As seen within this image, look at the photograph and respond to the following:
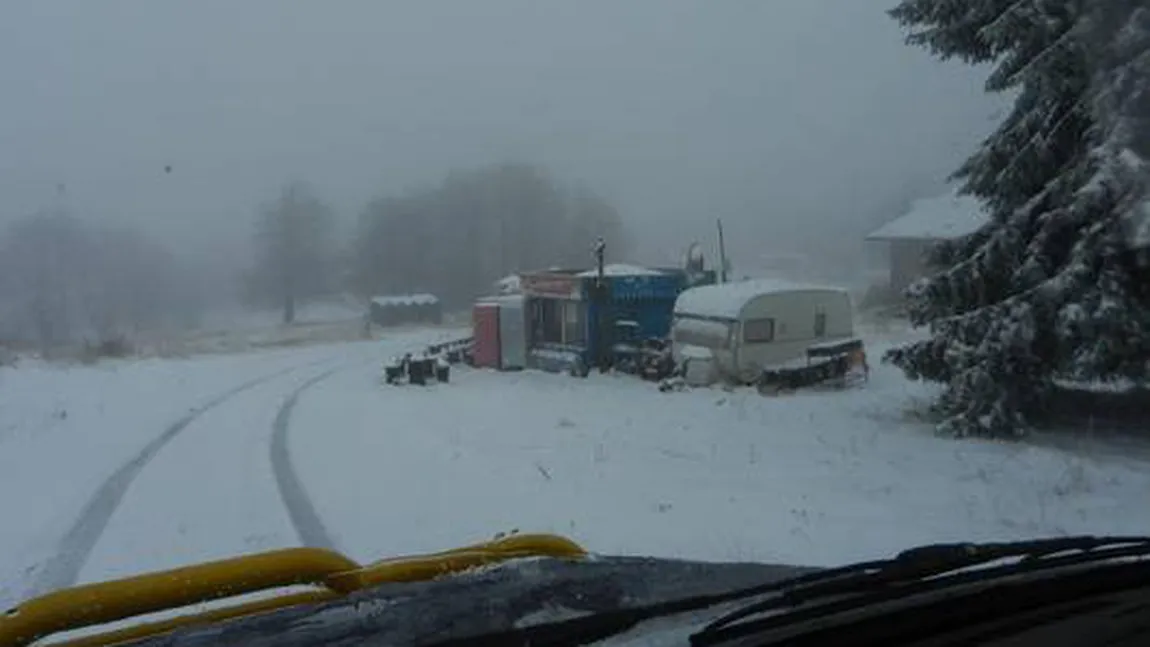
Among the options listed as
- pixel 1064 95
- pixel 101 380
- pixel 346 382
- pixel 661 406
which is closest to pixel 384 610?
pixel 1064 95

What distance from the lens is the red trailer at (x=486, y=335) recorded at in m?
38.7

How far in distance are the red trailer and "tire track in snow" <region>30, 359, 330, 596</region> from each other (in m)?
18.3

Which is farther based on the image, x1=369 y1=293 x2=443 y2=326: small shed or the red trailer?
x1=369 y1=293 x2=443 y2=326: small shed

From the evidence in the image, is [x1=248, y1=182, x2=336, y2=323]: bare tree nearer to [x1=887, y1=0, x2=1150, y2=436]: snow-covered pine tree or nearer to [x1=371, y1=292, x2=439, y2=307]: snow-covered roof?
[x1=371, y1=292, x2=439, y2=307]: snow-covered roof

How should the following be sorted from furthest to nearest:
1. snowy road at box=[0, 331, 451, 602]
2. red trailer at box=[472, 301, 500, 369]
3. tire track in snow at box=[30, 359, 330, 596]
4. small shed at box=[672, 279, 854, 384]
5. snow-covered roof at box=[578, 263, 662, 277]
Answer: red trailer at box=[472, 301, 500, 369], snow-covered roof at box=[578, 263, 662, 277], small shed at box=[672, 279, 854, 384], snowy road at box=[0, 331, 451, 602], tire track in snow at box=[30, 359, 330, 596]

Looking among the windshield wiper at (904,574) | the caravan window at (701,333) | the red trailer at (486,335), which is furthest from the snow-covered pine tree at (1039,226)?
the red trailer at (486,335)

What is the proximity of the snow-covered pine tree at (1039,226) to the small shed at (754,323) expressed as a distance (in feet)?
36.6

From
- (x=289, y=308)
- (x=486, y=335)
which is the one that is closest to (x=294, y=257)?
(x=289, y=308)

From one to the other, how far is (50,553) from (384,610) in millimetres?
9282

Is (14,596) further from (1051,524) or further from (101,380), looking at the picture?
(101,380)

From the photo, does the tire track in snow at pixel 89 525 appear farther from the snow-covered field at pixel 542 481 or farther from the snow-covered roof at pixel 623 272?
the snow-covered roof at pixel 623 272

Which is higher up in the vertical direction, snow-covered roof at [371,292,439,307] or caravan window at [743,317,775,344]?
caravan window at [743,317,775,344]

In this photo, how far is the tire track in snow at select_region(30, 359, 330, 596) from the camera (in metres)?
9.54

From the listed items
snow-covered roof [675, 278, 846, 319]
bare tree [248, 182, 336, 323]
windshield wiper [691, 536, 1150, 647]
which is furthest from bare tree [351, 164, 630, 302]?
windshield wiper [691, 536, 1150, 647]
